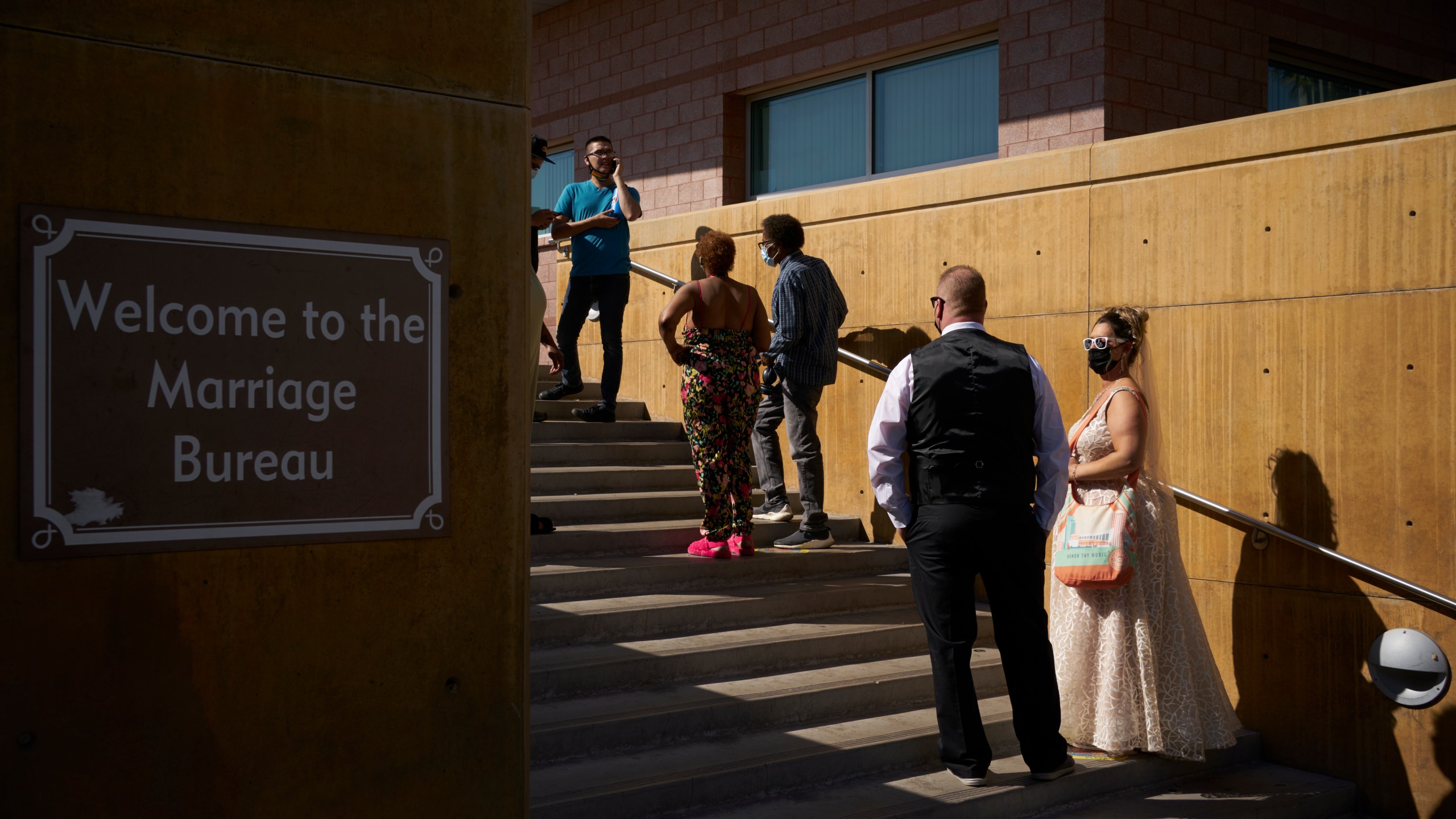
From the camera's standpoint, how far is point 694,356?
5992mm

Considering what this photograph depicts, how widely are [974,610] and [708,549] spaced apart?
2.00 metres

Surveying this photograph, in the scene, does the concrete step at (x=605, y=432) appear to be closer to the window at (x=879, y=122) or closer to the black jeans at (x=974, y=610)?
the window at (x=879, y=122)

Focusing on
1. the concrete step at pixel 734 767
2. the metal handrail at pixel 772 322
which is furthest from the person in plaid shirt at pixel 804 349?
the concrete step at pixel 734 767

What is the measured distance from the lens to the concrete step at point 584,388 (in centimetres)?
824

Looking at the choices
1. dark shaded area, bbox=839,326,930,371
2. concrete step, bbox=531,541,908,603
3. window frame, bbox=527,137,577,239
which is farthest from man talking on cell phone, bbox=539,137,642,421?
window frame, bbox=527,137,577,239

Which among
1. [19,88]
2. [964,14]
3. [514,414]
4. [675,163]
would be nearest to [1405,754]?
[514,414]

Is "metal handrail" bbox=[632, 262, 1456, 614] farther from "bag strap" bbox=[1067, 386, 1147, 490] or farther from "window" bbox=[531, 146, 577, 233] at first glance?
"window" bbox=[531, 146, 577, 233]

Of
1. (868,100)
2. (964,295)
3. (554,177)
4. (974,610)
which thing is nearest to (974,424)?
(964,295)

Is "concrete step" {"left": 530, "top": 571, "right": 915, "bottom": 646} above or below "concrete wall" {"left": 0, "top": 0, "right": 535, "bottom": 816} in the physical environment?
below

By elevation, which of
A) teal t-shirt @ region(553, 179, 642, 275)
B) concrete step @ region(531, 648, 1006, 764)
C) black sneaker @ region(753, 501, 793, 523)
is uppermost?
teal t-shirt @ region(553, 179, 642, 275)

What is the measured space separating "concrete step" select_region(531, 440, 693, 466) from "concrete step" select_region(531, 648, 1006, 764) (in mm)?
2130

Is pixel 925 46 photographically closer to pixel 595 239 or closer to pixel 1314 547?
pixel 595 239

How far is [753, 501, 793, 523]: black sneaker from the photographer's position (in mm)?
6676

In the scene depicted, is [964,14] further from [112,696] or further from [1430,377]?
[112,696]
